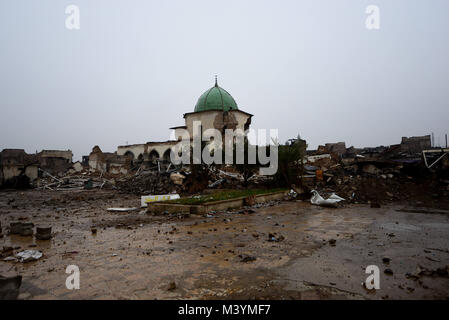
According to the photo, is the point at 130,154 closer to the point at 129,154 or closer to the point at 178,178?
the point at 129,154

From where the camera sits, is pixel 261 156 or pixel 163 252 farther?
pixel 261 156

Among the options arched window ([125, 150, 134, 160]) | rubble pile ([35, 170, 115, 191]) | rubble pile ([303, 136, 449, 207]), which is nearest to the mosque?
arched window ([125, 150, 134, 160])

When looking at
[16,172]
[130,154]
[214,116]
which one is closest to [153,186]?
[214,116]

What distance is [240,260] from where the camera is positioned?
4.22 m

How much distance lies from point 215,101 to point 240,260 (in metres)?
29.3

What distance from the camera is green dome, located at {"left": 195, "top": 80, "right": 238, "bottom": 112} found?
32031mm

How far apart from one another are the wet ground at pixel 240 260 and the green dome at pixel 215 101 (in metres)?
25.7

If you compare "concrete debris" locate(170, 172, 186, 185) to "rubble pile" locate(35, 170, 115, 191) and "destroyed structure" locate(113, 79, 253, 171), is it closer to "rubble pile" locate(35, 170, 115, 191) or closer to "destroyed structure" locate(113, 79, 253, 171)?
"rubble pile" locate(35, 170, 115, 191)

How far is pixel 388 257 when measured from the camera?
4297 mm

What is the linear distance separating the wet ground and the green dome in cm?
2573

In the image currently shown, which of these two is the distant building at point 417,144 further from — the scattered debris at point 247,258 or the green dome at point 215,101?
the scattered debris at point 247,258

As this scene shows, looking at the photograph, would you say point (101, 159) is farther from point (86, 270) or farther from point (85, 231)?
point (86, 270)

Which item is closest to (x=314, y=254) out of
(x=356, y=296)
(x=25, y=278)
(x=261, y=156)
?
(x=356, y=296)
